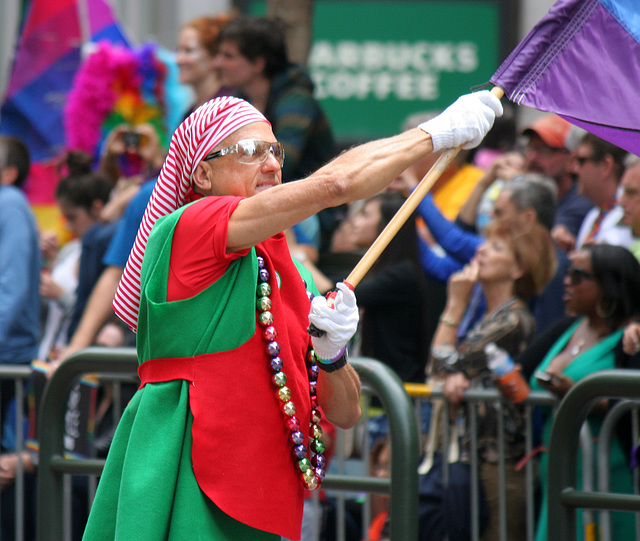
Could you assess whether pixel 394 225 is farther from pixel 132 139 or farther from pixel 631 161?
pixel 132 139

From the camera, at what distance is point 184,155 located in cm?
273

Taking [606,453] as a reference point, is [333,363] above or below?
above

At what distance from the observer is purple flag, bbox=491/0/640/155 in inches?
121

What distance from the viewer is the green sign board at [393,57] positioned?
11.0 meters

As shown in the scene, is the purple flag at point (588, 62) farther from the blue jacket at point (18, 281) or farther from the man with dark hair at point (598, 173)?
the blue jacket at point (18, 281)

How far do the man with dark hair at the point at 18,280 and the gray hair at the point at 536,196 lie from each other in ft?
8.21

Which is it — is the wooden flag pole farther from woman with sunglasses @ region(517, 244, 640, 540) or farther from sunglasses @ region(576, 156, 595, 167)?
sunglasses @ region(576, 156, 595, 167)

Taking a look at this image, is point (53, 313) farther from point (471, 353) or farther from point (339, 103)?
point (339, 103)

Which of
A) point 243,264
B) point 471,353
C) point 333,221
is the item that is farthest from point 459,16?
point 243,264

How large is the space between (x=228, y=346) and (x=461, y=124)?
82 cm

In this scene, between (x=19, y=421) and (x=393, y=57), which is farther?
(x=393, y=57)

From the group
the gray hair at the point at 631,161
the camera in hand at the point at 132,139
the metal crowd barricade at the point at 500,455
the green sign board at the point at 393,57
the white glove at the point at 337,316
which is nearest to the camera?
the white glove at the point at 337,316

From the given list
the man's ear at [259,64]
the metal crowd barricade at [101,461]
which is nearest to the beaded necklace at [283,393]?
the metal crowd barricade at [101,461]

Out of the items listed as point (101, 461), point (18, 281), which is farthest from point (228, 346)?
point (18, 281)
